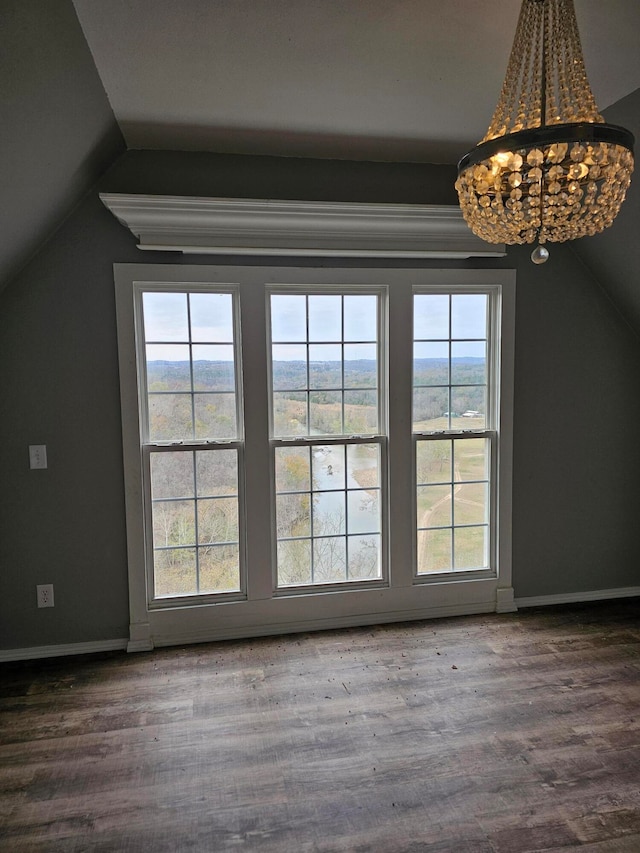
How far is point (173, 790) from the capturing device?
7.16 ft

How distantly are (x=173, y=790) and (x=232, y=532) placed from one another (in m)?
1.42

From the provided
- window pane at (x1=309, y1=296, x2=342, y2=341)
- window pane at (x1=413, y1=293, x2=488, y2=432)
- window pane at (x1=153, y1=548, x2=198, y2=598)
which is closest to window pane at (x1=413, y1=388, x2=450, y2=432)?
window pane at (x1=413, y1=293, x2=488, y2=432)

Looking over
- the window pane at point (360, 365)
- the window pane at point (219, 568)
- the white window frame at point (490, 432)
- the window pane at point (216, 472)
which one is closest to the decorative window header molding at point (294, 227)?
the white window frame at point (490, 432)

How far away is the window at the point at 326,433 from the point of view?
3.38 meters

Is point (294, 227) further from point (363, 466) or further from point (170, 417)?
point (363, 466)

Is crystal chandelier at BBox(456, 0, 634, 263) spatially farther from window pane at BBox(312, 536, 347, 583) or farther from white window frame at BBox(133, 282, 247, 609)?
window pane at BBox(312, 536, 347, 583)

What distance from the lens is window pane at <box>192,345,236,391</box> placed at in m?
3.27

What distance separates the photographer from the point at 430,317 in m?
3.51

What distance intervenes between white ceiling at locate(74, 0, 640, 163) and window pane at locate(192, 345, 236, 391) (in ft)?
3.39

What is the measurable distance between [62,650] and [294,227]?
2.60m

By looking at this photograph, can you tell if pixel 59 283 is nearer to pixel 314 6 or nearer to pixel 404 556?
pixel 314 6

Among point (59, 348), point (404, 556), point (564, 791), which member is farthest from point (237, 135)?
point (564, 791)

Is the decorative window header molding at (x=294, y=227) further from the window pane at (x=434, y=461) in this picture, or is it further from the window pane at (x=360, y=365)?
the window pane at (x=434, y=461)

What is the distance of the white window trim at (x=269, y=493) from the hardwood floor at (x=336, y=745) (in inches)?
5.9
